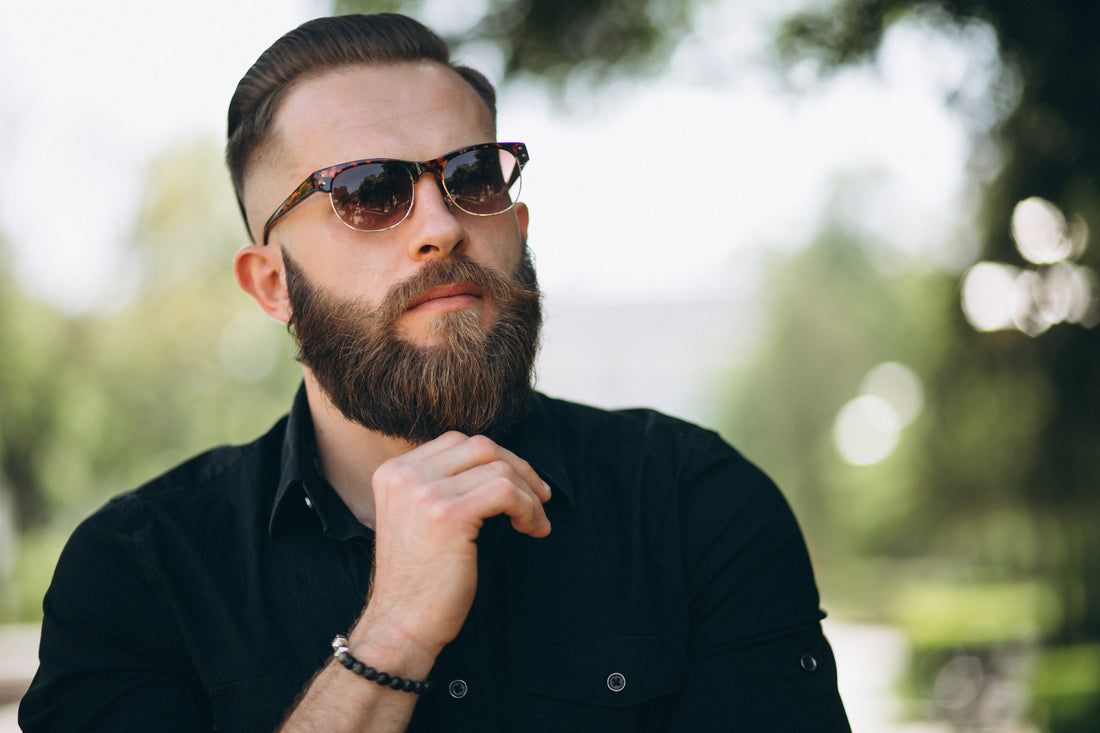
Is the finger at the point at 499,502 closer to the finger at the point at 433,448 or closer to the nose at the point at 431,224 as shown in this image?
the finger at the point at 433,448

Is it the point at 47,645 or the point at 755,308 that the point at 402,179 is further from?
the point at 755,308

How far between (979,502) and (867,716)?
2925 millimetres

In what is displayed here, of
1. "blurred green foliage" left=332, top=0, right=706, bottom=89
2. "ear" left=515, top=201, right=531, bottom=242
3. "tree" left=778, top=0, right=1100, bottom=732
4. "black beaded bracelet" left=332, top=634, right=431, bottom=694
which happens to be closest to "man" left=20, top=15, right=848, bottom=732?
"black beaded bracelet" left=332, top=634, right=431, bottom=694

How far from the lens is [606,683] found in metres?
1.98

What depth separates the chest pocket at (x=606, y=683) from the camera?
6.47ft

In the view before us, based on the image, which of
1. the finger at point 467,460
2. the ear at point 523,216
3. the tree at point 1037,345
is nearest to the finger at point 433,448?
the finger at point 467,460

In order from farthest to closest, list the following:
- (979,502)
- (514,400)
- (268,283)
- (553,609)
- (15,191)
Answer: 1. (15,191)
2. (979,502)
3. (268,283)
4. (514,400)
5. (553,609)

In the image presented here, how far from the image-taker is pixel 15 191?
16562 mm

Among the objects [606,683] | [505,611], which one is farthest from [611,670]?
[505,611]

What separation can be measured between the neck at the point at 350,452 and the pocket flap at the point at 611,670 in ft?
1.94

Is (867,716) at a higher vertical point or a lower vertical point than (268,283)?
higher

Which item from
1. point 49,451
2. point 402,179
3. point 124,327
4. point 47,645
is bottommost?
point 47,645

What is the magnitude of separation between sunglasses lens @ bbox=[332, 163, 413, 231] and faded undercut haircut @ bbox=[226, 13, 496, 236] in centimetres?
36

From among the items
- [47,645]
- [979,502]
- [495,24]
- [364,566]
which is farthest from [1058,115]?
[979,502]
